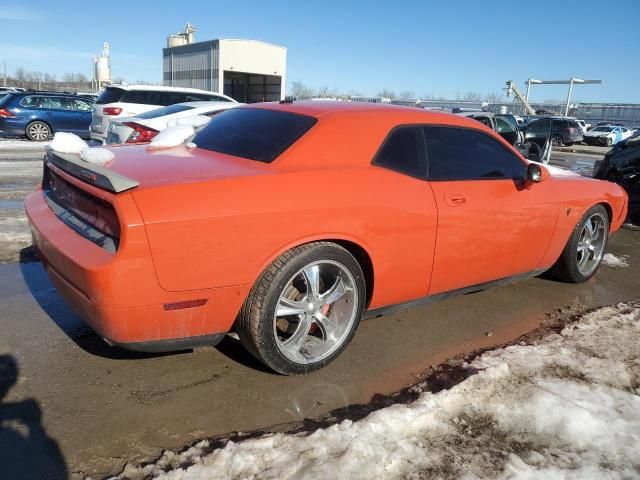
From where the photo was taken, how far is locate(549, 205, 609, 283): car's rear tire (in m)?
4.45

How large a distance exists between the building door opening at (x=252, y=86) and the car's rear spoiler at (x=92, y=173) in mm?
34515

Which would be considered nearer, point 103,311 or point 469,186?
point 103,311

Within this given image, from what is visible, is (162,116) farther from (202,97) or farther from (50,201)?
(50,201)

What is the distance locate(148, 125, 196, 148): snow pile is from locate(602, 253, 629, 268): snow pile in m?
4.38

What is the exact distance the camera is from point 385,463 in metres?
2.15

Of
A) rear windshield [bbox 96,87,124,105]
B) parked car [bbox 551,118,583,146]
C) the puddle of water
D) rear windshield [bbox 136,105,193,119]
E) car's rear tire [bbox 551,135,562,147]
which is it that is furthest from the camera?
parked car [bbox 551,118,583,146]

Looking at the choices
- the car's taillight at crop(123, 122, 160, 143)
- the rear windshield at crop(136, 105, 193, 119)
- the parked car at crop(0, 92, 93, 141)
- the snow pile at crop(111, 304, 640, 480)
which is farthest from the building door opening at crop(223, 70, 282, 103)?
the snow pile at crop(111, 304, 640, 480)

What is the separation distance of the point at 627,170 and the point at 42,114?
593 inches

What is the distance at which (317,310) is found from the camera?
2904mm

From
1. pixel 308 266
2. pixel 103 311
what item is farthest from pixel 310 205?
pixel 103 311

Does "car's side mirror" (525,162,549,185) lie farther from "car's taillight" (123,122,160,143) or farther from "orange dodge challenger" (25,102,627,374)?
"car's taillight" (123,122,160,143)

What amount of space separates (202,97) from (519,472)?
1148 centimetres

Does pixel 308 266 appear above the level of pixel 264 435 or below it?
above

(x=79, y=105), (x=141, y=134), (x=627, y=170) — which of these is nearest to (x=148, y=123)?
(x=141, y=134)
